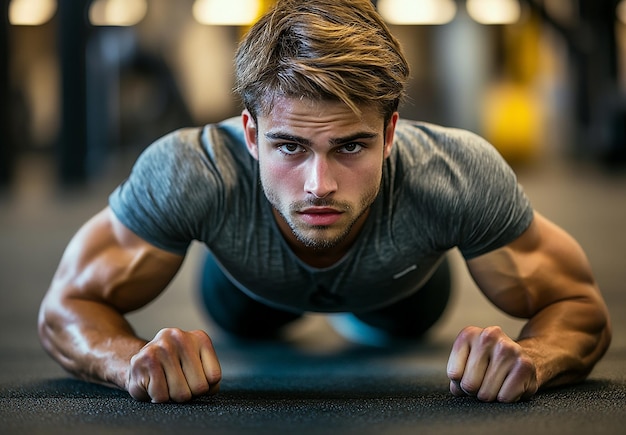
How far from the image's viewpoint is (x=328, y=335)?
8.93ft

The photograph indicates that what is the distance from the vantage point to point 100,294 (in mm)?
1738

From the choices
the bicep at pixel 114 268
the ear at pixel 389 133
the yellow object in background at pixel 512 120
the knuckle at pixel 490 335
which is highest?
the ear at pixel 389 133

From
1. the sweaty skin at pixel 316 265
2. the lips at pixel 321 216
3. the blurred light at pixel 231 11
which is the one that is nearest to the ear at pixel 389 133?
the sweaty skin at pixel 316 265

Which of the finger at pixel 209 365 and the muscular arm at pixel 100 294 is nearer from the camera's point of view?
the finger at pixel 209 365

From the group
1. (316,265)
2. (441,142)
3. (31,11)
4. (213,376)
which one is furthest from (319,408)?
(31,11)

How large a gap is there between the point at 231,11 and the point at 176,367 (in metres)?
7.45

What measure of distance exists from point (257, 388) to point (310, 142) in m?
0.49

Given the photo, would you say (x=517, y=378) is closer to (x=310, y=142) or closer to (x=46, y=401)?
(x=310, y=142)

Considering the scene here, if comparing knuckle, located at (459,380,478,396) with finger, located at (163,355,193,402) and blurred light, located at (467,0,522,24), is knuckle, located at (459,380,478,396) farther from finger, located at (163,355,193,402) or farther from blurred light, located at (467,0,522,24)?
blurred light, located at (467,0,522,24)

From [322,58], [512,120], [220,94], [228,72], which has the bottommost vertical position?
[512,120]

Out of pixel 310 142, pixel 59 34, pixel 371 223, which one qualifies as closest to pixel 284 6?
pixel 310 142

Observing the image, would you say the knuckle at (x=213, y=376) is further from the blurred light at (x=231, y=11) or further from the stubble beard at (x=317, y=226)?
the blurred light at (x=231, y=11)

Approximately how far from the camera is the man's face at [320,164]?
149 cm

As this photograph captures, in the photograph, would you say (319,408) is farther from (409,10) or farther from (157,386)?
(409,10)
